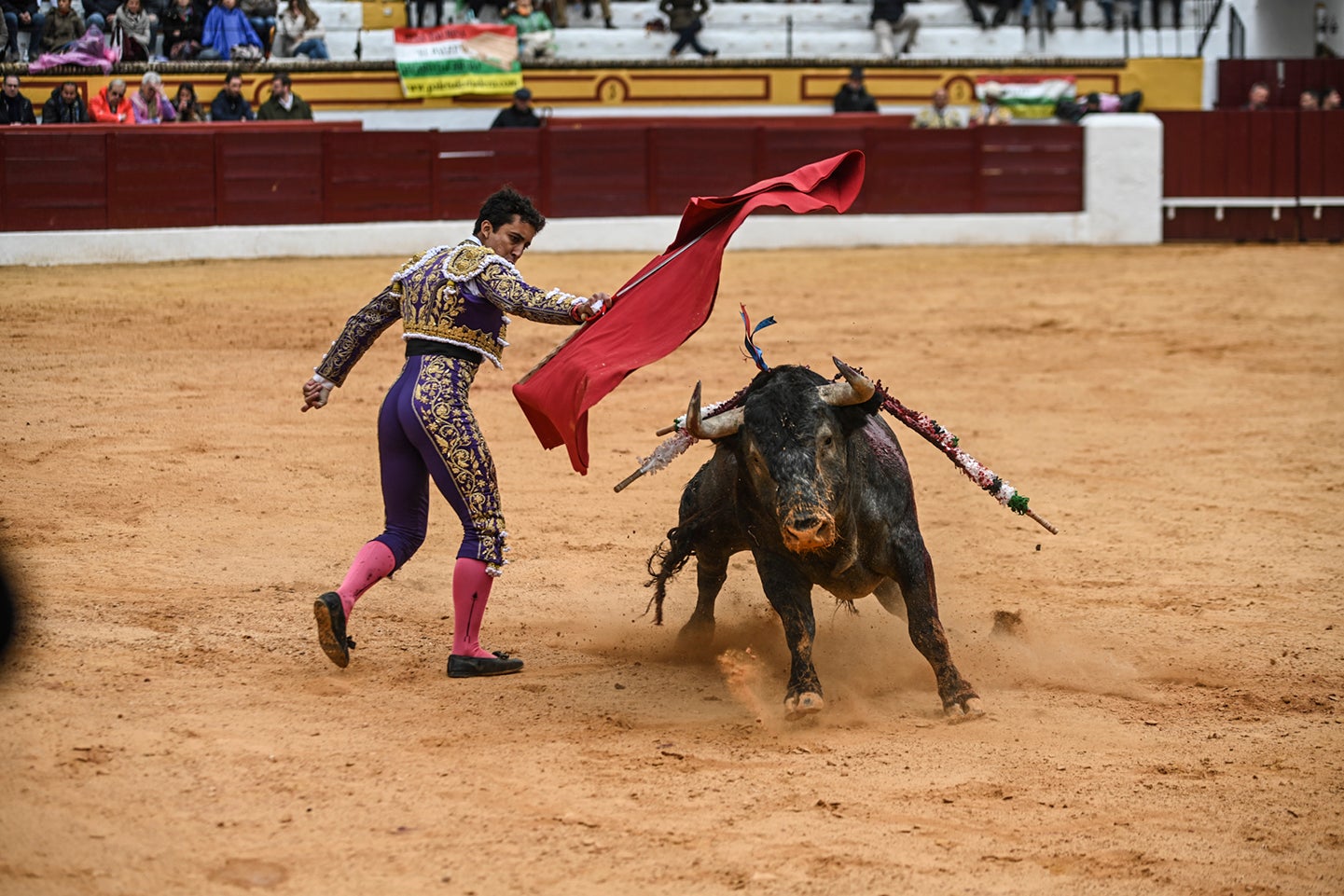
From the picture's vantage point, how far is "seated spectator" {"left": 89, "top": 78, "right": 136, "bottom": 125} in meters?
14.4

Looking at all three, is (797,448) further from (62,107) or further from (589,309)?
(62,107)

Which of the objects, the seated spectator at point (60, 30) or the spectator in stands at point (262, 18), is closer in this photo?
the seated spectator at point (60, 30)

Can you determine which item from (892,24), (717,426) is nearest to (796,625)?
(717,426)

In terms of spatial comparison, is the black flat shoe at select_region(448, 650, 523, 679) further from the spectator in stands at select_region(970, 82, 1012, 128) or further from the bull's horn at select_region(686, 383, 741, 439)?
the spectator in stands at select_region(970, 82, 1012, 128)

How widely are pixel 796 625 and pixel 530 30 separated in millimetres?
13691

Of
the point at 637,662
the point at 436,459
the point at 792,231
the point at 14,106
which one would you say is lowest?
the point at 637,662

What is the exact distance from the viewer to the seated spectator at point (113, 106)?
14438 mm

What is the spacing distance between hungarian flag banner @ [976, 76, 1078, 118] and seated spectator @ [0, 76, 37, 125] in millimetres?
9909

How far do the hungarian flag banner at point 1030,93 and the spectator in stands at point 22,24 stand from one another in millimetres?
9835

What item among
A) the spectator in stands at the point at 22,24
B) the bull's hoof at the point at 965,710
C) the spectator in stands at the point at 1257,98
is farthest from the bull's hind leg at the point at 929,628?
the spectator in stands at the point at 1257,98

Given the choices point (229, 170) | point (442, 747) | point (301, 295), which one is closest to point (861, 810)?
point (442, 747)

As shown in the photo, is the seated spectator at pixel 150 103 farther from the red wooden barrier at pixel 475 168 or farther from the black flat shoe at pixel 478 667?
the black flat shoe at pixel 478 667

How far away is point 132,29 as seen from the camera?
15.2 m

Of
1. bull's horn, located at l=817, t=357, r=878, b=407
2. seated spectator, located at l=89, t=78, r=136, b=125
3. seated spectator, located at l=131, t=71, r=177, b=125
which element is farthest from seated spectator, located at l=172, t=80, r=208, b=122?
bull's horn, located at l=817, t=357, r=878, b=407
